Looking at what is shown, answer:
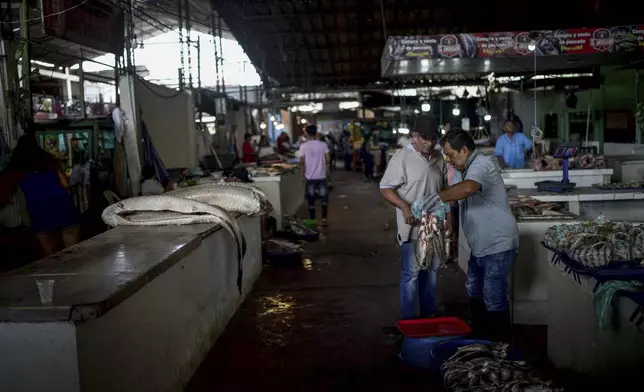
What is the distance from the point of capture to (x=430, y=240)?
17.3 ft

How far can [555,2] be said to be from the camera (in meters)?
14.4

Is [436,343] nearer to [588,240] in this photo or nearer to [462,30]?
[588,240]

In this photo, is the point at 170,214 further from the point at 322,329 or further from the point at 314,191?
the point at 314,191

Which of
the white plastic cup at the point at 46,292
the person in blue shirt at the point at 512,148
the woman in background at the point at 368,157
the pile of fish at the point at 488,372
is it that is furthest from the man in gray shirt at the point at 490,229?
the woman in background at the point at 368,157

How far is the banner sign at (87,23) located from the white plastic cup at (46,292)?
560 cm

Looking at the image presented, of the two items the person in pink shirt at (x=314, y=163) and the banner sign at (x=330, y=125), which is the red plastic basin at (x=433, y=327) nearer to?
the person in pink shirt at (x=314, y=163)

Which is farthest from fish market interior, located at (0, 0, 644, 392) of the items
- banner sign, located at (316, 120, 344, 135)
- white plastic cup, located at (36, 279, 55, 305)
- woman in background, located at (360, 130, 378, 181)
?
banner sign, located at (316, 120, 344, 135)

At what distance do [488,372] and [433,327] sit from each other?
1.11 metres

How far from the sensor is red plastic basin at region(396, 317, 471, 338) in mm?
4848

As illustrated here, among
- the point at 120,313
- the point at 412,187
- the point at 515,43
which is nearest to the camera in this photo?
the point at 120,313

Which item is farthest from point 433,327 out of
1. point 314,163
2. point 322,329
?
point 314,163

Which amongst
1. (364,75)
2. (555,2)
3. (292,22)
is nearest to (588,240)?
(555,2)

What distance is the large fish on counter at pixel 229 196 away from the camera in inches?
257

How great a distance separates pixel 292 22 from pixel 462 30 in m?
4.77
